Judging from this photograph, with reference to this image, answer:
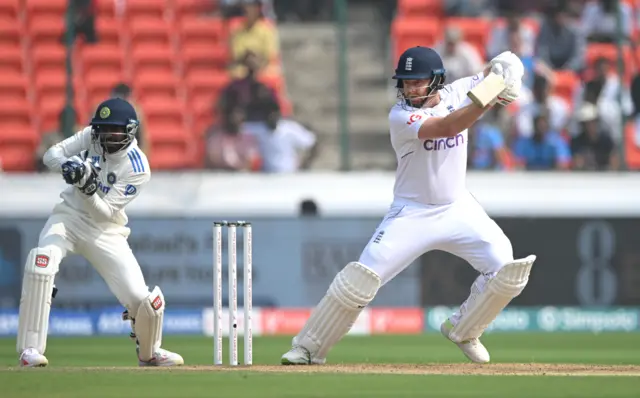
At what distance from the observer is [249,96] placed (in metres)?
14.0

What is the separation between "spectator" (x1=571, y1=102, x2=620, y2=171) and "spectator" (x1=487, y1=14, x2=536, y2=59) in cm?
113

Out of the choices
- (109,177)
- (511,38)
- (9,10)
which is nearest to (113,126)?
(109,177)

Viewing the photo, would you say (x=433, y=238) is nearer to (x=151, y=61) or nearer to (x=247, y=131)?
(x=247, y=131)

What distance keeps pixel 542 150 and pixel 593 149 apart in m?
0.52

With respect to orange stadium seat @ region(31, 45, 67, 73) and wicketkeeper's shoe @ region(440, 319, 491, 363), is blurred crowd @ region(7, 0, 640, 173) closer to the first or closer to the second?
orange stadium seat @ region(31, 45, 67, 73)

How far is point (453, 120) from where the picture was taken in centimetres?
786

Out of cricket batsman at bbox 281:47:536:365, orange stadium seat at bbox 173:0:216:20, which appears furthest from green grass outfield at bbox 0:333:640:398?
orange stadium seat at bbox 173:0:216:20

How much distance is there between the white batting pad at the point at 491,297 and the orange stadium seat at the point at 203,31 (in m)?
7.36

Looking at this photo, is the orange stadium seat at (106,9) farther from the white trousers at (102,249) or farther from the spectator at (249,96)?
the white trousers at (102,249)

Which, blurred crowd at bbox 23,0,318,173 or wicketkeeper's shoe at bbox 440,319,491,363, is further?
blurred crowd at bbox 23,0,318,173

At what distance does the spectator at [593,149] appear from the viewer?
46.5ft

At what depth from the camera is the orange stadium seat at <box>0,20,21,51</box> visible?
15.2 m

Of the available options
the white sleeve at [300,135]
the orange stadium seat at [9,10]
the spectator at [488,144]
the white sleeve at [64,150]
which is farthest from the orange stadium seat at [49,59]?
the white sleeve at [64,150]

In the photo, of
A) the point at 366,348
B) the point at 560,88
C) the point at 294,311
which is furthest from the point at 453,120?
the point at 560,88
